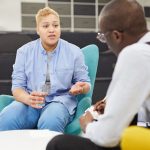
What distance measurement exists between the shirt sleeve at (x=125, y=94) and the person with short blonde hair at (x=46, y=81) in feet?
4.89

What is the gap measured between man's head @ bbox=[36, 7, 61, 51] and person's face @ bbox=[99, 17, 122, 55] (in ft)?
5.20

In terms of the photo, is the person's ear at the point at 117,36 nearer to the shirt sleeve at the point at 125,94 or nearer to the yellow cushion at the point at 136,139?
the shirt sleeve at the point at 125,94

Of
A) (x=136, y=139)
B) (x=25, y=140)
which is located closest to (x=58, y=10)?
(x=25, y=140)

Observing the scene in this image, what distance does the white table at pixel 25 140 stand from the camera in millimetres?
1917

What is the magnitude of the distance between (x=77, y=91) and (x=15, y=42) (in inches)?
60.9

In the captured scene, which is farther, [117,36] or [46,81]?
[46,81]

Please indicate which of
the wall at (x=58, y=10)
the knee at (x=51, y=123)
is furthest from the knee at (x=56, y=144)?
the wall at (x=58, y=10)

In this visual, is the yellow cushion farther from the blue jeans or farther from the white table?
the blue jeans

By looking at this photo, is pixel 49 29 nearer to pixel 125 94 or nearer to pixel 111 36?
pixel 111 36

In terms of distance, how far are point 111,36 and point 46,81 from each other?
1603 mm

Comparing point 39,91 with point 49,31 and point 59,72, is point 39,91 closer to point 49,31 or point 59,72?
point 59,72

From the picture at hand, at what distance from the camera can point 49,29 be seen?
2.94 metres

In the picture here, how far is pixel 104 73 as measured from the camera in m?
4.34

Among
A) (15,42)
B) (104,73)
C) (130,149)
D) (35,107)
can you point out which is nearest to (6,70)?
(15,42)
